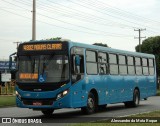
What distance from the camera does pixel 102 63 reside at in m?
21.5

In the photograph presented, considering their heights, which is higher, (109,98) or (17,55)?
(17,55)

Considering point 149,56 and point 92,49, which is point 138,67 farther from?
point 92,49

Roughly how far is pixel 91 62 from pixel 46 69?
9.20ft

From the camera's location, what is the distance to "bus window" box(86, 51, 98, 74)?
1998 centimetres

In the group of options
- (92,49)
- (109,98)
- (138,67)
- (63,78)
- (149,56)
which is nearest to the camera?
(63,78)

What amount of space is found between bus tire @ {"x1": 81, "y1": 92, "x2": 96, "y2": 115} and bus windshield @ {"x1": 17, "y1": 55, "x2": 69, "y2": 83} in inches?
95.9

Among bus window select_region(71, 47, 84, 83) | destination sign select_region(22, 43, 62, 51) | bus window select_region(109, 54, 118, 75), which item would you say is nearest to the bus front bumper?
bus window select_region(71, 47, 84, 83)

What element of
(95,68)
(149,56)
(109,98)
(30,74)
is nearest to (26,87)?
(30,74)

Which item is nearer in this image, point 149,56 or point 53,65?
point 53,65

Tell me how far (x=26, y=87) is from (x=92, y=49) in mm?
3697

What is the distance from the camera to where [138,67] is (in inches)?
1048

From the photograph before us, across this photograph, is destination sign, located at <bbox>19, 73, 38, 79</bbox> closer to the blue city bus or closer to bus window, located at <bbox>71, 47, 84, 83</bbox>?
the blue city bus

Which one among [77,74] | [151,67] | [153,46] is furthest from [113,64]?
[153,46]

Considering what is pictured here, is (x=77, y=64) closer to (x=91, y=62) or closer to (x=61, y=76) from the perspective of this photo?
(x=61, y=76)
